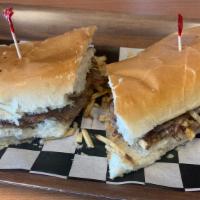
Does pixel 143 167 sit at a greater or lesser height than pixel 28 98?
lesser

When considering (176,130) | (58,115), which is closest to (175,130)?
(176,130)

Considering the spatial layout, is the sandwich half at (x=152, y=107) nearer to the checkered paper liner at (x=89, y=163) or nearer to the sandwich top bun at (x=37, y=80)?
the checkered paper liner at (x=89, y=163)

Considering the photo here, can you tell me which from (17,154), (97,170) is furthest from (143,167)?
(17,154)

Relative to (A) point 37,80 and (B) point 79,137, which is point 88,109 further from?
(A) point 37,80

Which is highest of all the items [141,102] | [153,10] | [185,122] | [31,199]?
[153,10]

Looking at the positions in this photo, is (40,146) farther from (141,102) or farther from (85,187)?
(141,102)

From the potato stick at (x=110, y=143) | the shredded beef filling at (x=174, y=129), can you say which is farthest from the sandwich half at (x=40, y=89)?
the shredded beef filling at (x=174, y=129)
